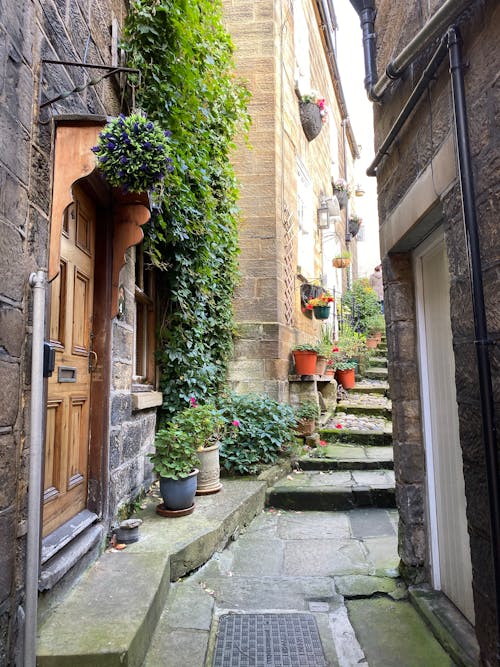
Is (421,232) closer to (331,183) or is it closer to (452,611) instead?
(452,611)

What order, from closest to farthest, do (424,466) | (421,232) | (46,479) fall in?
1. (46,479)
2. (421,232)
3. (424,466)

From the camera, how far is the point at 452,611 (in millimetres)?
2346

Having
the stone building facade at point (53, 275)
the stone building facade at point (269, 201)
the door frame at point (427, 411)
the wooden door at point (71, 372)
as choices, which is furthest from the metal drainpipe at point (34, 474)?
the stone building facade at point (269, 201)

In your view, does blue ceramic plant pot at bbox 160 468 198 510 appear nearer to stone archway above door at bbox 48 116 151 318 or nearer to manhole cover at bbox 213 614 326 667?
manhole cover at bbox 213 614 326 667

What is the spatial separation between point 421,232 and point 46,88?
1.94 meters

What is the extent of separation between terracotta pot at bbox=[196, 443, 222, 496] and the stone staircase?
2.20ft

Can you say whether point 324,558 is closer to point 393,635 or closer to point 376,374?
point 393,635

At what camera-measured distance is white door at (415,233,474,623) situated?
2.35 m

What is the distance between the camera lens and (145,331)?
443 centimetres

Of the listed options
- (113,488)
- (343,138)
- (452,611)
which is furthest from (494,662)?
(343,138)

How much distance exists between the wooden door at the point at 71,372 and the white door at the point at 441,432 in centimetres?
198

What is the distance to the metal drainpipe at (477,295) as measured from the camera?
5.30 ft

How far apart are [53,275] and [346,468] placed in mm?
3994

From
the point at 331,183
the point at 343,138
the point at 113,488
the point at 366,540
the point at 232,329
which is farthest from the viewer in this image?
the point at 343,138
